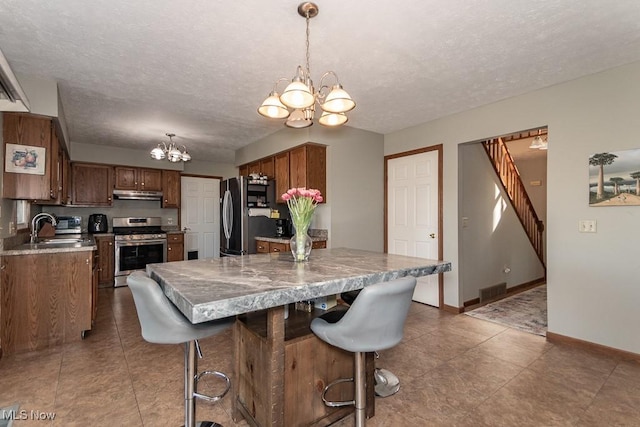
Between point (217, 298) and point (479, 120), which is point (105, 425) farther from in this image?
point (479, 120)

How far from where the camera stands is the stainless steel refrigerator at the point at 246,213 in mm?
4547

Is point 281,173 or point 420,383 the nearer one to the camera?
point 420,383

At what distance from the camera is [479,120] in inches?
143

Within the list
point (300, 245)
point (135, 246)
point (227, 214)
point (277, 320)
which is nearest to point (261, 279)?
point (277, 320)

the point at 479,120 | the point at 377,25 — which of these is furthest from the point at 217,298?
the point at 479,120

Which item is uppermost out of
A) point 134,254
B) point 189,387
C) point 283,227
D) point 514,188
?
point 514,188

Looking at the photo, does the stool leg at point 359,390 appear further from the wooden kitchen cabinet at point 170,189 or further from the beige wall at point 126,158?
the beige wall at point 126,158

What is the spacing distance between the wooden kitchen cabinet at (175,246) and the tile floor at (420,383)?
103 inches

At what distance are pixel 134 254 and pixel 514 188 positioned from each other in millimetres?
6507

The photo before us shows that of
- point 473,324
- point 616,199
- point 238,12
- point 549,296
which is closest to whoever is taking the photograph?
point 238,12

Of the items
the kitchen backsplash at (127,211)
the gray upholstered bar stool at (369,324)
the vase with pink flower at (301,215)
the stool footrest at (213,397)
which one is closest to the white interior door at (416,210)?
the vase with pink flower at (301,215)

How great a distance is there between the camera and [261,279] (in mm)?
1431

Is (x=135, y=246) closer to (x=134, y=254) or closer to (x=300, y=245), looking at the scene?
(x=134, y=254)

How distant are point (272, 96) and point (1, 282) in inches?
114
